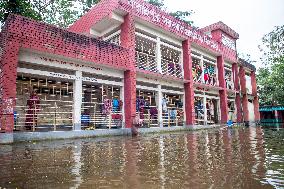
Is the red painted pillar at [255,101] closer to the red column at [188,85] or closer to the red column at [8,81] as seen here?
the red column at [188,85]

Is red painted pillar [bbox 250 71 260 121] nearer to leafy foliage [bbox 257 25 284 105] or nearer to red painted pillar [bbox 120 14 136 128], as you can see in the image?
leafy foliage [bbox 257 25 284 105]

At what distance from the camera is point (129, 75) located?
1391cm

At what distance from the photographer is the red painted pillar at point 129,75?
1363cm

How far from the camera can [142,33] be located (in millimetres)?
15883

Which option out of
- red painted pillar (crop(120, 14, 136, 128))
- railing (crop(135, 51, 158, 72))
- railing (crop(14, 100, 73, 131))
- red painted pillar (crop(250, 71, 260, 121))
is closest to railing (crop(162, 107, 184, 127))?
railing (crop(135, 51, 158, 72))

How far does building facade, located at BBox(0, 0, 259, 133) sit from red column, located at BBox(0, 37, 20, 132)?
1.3 inches

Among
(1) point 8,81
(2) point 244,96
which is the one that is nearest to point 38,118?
(1) point 8,81

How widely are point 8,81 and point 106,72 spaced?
17.0 feet

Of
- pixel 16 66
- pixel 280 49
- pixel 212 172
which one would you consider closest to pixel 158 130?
pixel 16 66

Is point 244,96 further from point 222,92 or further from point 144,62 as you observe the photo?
point 144,62

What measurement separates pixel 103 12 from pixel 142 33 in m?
2.85

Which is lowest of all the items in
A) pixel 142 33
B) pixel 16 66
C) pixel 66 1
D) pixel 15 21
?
pixel 16 66

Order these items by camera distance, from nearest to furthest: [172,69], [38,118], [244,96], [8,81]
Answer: [8,81]
[38,118]
[172,69]
[244,96]

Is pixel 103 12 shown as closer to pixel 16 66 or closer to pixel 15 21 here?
pixel 15 21
